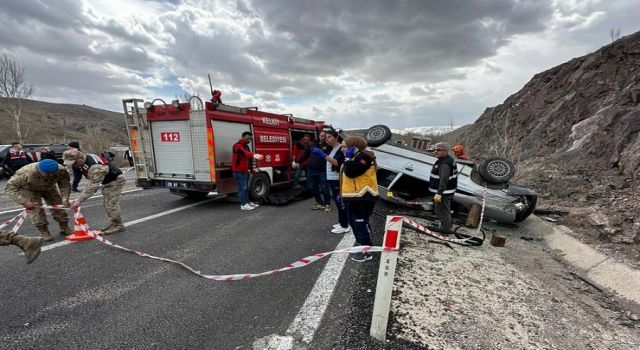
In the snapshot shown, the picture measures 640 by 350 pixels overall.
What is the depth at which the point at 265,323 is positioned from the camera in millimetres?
2477

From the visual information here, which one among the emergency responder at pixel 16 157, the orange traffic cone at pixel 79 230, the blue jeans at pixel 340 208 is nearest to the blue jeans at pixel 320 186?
the blue jeans at pixel 340 208

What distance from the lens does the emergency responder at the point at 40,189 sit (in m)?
4.18

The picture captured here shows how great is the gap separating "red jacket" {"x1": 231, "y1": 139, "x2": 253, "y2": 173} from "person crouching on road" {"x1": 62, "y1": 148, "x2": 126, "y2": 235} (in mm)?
2195

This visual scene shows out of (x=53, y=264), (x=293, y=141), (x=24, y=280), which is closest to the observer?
(x=24, y=280)

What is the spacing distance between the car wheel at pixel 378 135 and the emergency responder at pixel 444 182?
2.22 meters

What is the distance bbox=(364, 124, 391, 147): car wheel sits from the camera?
22.9 feet

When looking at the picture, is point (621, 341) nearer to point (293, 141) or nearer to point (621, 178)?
point (621, 178)

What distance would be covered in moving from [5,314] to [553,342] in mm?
4700

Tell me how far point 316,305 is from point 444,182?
300 centimetres

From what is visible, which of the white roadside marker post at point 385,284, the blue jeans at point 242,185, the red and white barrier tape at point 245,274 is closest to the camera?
the white roadside marker post at point 385,284

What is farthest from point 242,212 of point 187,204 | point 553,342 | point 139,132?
point 553,342

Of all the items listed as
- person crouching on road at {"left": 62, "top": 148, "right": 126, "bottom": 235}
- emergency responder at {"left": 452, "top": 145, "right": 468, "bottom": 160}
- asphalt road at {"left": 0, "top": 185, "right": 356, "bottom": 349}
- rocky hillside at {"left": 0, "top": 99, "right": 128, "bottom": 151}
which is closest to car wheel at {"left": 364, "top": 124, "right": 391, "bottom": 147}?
emergency responder at {"left": 452, "top": 145, "right": 468, "bottom": 160}

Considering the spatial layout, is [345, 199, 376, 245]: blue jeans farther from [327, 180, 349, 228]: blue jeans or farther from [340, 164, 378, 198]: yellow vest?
[327, 180, 349, 228]: blue jeans

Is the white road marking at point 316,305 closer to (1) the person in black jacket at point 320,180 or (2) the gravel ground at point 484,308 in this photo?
(2) the gravel ground at point 484,308
